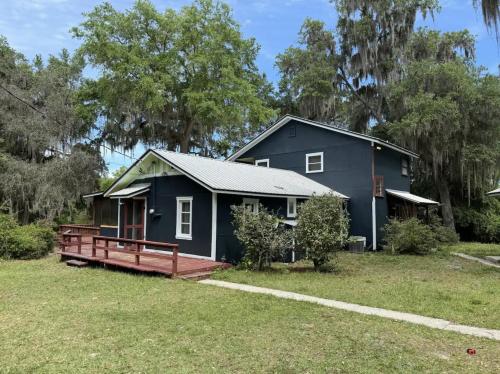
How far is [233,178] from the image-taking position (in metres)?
13.4

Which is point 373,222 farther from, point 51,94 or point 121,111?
point 51,94

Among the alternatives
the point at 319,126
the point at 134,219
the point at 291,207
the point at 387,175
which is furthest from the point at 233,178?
the point at 387,175

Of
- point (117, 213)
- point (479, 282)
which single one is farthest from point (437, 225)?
point (117, 213)

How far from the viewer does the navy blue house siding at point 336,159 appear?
17.4m

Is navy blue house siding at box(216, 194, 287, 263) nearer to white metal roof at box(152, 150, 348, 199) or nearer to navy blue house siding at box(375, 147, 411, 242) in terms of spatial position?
white metal roof at box(152, 150, 348, 199)

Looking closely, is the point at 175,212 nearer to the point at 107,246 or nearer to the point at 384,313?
the point at 107,246

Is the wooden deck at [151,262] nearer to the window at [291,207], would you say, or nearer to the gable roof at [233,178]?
the gable roof at [233,178]

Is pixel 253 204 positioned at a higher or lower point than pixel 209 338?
higher

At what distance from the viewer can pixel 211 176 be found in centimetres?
1261

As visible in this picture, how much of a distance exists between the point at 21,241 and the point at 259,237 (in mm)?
8780

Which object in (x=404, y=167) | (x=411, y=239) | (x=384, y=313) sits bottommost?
(x=384, y=313)

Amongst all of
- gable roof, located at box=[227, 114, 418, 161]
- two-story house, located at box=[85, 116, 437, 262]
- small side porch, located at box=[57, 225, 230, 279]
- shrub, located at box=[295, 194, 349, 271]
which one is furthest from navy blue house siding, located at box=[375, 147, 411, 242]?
small side porch, located at box=[57, 225, 230, 279]

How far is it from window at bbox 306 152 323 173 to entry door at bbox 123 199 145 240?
8.46 metres

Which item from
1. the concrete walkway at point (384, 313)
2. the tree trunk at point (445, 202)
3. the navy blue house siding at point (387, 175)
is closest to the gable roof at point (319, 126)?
the navy blue house siding at point (387, 175)
